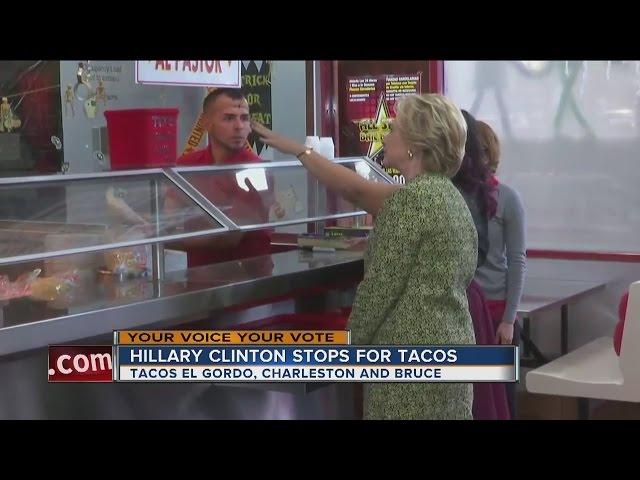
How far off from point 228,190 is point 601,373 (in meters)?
1.73

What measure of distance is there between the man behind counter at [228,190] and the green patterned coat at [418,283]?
2.85ft

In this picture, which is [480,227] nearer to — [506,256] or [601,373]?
[506,256]

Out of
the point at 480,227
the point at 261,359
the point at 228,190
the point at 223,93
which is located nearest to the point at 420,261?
the point at 261,359

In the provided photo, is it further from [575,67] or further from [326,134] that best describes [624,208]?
[326,134]

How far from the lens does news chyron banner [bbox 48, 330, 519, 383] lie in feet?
9.31

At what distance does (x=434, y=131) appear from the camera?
2.83m

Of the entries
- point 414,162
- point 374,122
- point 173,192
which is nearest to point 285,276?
point 173,192

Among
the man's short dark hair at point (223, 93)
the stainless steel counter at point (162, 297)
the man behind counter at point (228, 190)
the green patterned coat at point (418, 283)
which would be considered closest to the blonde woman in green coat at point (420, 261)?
the green patterned coat at point (418, 283)

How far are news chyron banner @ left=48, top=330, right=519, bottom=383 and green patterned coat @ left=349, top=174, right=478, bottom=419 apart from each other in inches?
2.0

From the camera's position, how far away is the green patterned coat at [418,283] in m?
2.75

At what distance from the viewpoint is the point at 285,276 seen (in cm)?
349

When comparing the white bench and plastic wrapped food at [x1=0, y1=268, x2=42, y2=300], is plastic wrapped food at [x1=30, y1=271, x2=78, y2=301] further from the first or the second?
the white bench

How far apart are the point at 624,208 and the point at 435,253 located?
2821 mm

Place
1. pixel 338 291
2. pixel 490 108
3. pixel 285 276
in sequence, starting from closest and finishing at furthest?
1. pixel 285 276
2. pixel 338 291
3. pixel 490 108
